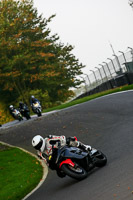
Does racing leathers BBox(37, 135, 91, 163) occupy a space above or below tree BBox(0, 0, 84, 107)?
below

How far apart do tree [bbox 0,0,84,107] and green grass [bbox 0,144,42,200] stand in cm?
3103

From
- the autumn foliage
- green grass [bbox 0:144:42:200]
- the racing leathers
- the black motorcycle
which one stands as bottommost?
green grass [bbox 0:144:42:200]

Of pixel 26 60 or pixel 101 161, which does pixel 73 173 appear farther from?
pixel 26 60

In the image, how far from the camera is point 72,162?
10102 millimetres

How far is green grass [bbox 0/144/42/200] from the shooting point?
12492 mm

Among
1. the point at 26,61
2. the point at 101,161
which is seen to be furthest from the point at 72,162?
the point at 26,61

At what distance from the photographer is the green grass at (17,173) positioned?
1249 centimetres

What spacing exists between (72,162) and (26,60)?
1703 inches

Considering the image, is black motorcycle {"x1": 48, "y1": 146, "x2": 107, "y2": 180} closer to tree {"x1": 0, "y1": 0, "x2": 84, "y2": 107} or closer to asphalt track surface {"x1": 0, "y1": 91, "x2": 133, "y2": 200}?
asphalt track surface {"x1": 0, "y1": 91, "x2": 133, "y2": 200}

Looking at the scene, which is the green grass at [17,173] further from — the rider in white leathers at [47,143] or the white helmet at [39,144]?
the white helmet at [39,144]

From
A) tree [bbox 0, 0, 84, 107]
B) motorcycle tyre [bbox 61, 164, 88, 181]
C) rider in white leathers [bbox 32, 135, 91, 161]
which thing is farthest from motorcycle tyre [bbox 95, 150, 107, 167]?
tree [bbox 0, 0, 84, 107]

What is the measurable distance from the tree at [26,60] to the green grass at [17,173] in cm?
3103

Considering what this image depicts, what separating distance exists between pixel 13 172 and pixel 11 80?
38403mm

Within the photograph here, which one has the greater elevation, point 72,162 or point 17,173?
point 72,162
